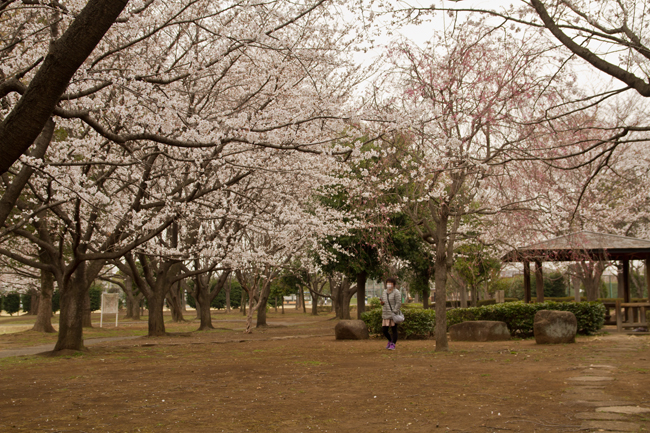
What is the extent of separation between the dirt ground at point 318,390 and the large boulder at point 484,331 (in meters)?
2.00

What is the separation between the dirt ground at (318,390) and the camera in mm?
5141

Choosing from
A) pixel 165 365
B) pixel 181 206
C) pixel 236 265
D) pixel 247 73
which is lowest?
pixel 165 365

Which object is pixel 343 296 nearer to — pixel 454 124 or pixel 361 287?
pixel 361 287

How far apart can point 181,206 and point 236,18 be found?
3.92 m

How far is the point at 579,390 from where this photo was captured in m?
6.43

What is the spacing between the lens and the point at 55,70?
379 cm

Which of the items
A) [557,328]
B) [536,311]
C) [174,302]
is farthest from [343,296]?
[557,328]

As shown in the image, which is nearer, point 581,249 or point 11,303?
point 581,249

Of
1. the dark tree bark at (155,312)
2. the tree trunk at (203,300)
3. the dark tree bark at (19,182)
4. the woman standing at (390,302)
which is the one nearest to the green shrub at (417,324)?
the woman standing at (390,302)

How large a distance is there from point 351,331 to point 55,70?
1326cm

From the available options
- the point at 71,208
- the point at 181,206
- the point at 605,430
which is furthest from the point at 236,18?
the point at 605,430

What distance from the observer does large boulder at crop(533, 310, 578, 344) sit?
12508 millimetres

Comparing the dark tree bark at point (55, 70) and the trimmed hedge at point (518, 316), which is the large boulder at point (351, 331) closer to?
the trimmed hedge at point (518, 316)

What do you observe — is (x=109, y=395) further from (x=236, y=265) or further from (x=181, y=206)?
(x=236, y=265)
